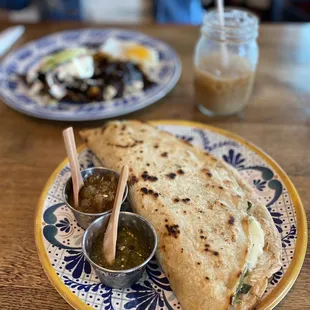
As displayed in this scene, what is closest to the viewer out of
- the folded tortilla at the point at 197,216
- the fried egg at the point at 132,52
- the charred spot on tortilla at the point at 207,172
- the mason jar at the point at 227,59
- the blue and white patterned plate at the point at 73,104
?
the folded tortilla at the point at 197,216

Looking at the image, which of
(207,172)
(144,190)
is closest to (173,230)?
(144,190)

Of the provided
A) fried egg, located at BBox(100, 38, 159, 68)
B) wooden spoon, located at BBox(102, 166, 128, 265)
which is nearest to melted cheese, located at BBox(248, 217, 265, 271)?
wooden spoon, located at BBox(102, 166, 128, 265)

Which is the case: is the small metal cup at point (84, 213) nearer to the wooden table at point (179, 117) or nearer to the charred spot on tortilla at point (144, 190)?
the charred spot on tortilla at point (144, 190)

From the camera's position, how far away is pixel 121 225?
4.31 feet

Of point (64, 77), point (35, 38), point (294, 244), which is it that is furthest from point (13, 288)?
point (35, 38)

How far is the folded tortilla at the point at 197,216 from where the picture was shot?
45.0 inches

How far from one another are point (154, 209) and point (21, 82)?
50.6 inches

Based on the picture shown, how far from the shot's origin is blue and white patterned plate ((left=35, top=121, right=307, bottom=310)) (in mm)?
1179

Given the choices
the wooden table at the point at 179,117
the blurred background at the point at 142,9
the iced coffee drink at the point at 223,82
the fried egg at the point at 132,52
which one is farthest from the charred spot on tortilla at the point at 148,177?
the blurred background at the point at 142,9

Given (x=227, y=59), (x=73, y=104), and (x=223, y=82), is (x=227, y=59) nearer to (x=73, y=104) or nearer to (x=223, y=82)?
(x=223, y=82)

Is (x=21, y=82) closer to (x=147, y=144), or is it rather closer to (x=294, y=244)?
(x=147, y=144)

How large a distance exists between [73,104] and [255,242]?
1195 mm

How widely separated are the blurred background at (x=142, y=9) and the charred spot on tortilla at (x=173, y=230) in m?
2.05

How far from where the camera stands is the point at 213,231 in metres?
1.27
